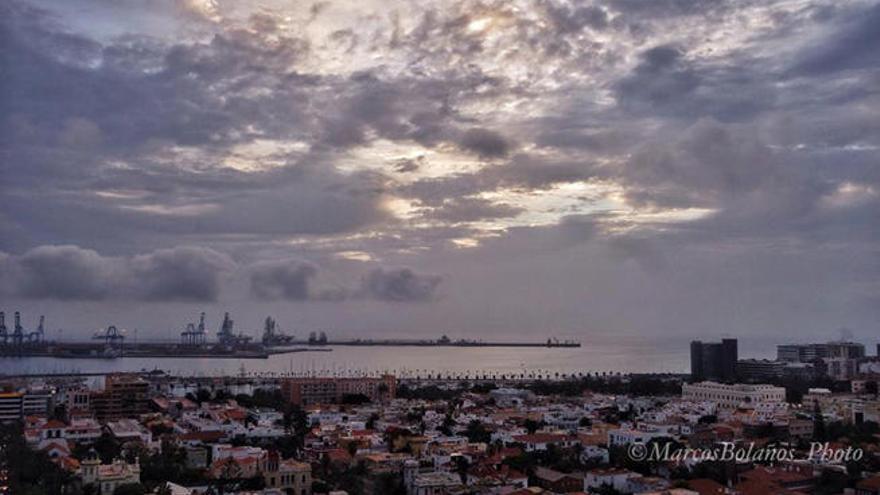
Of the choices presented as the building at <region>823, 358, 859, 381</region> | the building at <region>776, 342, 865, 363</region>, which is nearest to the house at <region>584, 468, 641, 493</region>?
the building at <region>823, 358, 859, 381</region>

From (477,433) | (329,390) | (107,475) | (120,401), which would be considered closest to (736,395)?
(477,433)

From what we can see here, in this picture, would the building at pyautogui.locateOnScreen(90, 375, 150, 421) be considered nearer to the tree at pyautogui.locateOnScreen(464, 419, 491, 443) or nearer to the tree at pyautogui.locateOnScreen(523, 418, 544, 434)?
the tree at pyautogui.locateOnScreen(464, 419, 491, 443)

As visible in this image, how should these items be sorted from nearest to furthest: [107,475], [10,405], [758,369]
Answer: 1. [107,475]
2. [10,405]
3. [758,369]

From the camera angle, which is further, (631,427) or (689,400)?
(689,400)

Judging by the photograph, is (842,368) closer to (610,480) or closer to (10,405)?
(610,480)

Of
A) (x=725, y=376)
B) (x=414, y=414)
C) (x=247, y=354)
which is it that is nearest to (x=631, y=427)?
(x=414, y=414)

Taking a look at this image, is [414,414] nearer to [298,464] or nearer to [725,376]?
[298,464]
